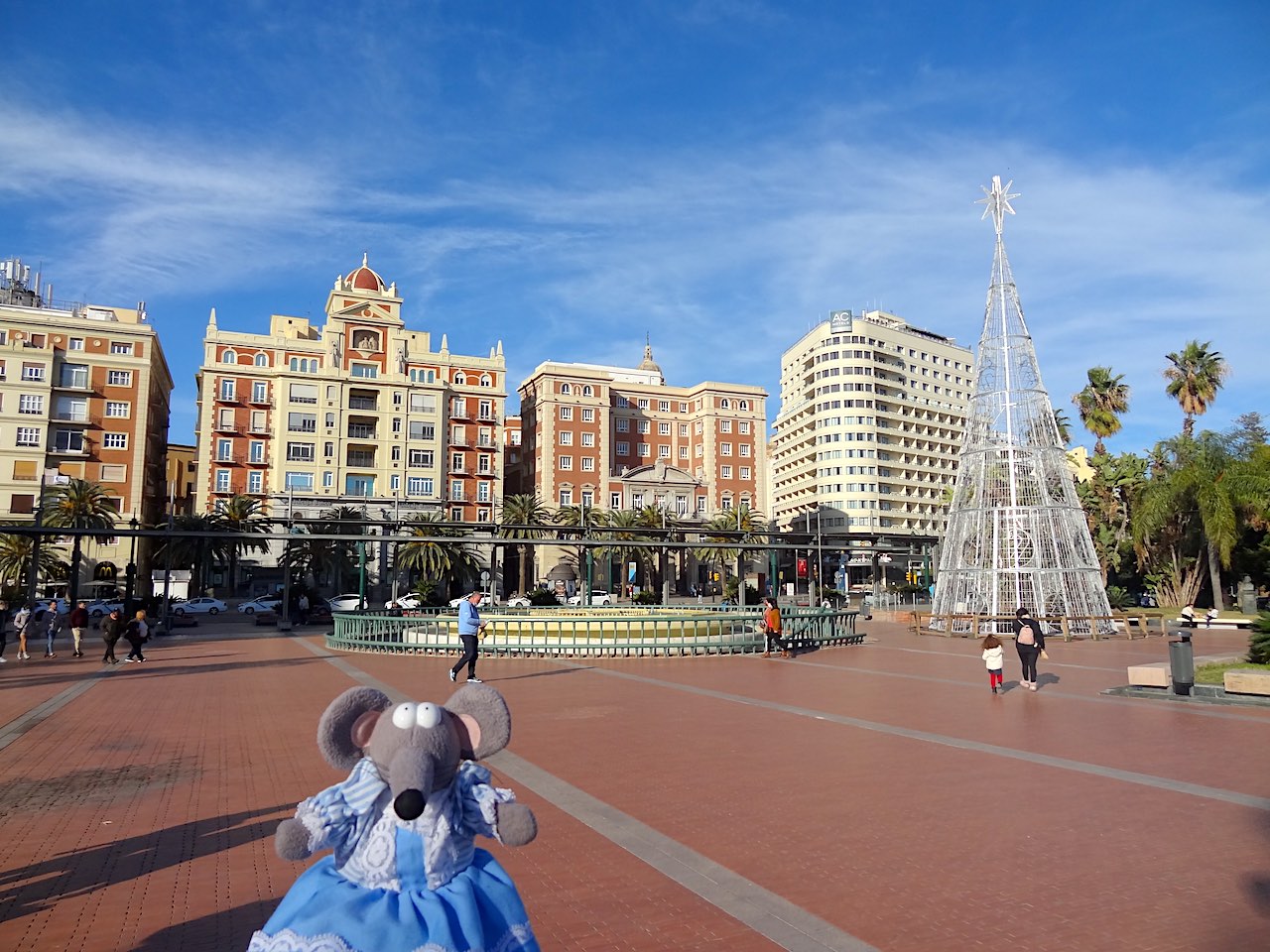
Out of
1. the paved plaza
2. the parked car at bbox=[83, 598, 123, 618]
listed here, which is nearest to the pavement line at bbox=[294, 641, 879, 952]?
the paved plaza

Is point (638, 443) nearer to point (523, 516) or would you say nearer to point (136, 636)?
point (523, 516)

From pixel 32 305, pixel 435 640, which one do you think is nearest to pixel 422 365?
pixel 32 305

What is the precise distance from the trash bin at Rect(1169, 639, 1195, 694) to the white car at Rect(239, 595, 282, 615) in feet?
138

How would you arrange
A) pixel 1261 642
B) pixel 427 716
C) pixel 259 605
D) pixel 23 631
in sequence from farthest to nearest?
pixel 259 605
pixel 23 631
pixel 1261 642
pixel 427 716

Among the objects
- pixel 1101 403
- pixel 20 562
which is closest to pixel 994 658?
pixel 1101 403

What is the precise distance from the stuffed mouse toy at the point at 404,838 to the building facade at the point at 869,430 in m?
82.0

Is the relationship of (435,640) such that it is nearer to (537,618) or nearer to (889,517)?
(537,618)

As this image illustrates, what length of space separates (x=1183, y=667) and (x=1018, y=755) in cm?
580

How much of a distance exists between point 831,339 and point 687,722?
8483 centimetres

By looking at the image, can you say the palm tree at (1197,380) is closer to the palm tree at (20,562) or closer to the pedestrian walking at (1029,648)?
the pedestrian walking at (1029,648)

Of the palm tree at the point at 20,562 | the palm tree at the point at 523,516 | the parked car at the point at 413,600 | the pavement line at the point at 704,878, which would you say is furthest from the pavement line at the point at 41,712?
the palm tree at the point at 523,516

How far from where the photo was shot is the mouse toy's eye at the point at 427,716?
105 inches

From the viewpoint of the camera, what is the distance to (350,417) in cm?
5978

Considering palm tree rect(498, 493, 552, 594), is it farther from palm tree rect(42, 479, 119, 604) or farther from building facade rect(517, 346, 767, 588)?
palm tree rect(42, 479, 119, 604)
